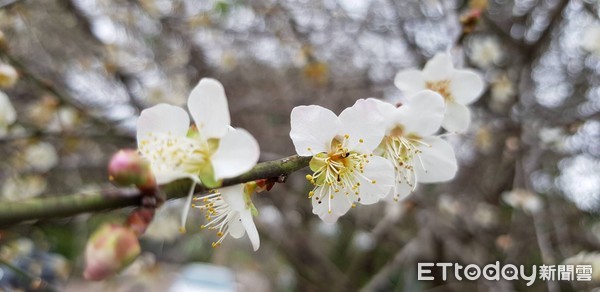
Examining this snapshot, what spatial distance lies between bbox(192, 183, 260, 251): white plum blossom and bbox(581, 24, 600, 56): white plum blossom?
89.7 inches

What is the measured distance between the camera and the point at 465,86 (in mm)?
1062

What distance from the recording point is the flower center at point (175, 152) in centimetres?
62

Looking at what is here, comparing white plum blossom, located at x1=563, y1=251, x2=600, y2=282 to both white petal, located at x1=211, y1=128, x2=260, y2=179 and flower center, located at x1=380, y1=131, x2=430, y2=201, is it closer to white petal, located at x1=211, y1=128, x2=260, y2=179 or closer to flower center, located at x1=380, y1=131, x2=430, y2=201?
flower center, located at x1=380, y1=131, x2=430, y2=201

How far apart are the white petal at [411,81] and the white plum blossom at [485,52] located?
5.61ft

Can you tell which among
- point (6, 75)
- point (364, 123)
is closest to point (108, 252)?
point (364, 123)

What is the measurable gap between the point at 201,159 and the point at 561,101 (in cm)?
245

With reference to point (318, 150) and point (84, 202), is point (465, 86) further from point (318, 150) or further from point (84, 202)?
point (84, 202)

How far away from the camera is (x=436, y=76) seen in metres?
1.06

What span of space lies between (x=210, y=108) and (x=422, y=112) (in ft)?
1.24

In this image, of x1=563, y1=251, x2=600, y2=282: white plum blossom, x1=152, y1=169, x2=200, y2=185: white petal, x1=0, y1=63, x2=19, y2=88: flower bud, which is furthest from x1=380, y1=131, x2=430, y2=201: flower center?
x1=563, y1=251, x2=600, y2=282: white plum blossom

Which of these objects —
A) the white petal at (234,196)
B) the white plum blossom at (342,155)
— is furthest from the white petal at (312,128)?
the white petal at (234,196)

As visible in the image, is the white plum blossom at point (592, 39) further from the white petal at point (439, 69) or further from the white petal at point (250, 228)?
the white petal at point (250, 228)

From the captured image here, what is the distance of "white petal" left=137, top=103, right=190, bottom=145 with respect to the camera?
0.67 meters

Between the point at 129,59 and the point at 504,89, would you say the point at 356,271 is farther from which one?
the point at 129,59
